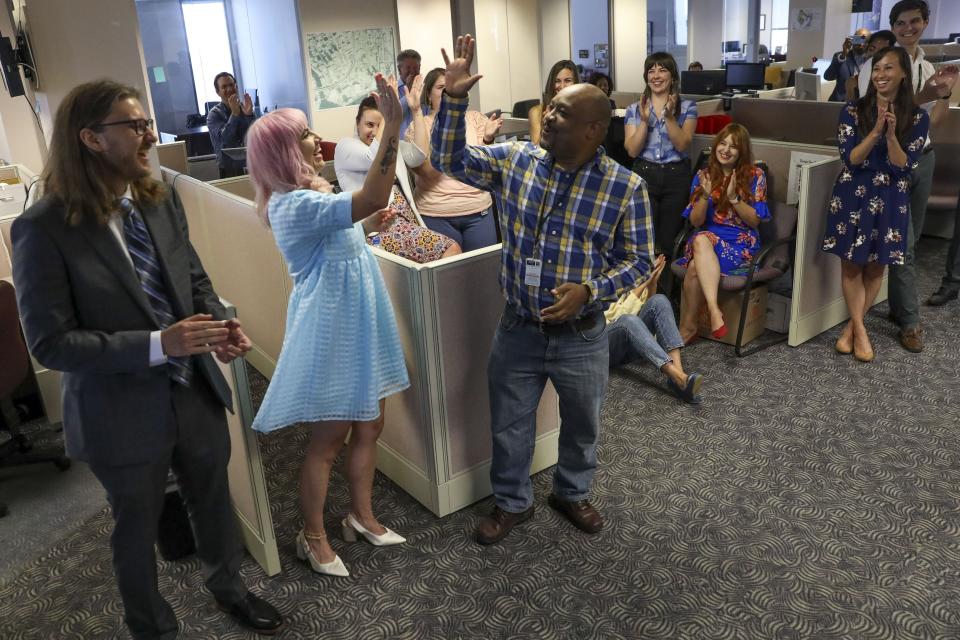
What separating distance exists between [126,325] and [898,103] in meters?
3.39

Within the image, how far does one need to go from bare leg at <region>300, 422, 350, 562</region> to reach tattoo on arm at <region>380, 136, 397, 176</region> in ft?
2.78

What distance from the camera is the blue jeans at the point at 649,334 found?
3.72 meters

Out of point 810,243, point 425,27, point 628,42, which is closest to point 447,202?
point 810,243

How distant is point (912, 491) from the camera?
2.96 meters

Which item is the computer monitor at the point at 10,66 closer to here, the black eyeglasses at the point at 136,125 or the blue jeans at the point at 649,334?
the black eyeglasses at the point at 136,125

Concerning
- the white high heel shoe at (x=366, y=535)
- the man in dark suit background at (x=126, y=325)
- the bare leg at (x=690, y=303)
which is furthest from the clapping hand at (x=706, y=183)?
the man in dark suit background at (x=126, y=325)

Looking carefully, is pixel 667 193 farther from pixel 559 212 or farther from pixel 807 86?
pixel 807 86

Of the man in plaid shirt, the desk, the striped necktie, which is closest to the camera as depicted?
the striped necktie

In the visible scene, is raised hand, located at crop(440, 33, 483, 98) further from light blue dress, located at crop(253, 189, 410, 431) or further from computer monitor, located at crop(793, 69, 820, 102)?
computer monitor, located at crop(793, 69, 820, 102)

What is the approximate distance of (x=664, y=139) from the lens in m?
4.47

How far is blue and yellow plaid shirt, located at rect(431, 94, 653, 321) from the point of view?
7.82ft

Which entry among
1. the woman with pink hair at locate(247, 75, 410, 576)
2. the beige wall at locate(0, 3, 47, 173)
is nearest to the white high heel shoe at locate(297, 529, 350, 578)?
the woman with pink hair at locate(247, 75, 410, 576)

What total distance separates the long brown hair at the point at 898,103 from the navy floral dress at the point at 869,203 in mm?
32

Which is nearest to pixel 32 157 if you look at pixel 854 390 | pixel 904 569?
pixel 854 390
